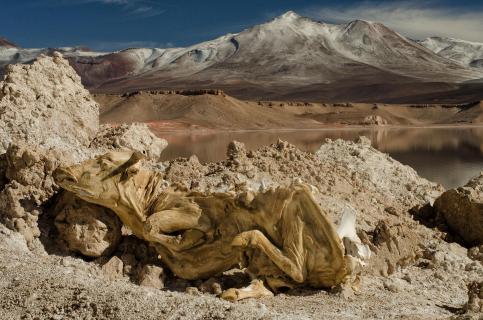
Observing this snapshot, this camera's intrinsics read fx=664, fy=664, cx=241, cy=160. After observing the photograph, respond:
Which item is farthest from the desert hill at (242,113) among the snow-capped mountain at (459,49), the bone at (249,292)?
the snow-capped mountain at (459,49)

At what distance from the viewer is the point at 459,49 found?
151750mm

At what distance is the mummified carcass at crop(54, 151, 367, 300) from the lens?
3.68 meters

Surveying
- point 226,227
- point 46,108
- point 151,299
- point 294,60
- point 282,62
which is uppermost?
point 294,60

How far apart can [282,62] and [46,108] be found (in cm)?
A: 12095

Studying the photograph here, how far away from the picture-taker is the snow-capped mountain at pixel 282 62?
362 feet

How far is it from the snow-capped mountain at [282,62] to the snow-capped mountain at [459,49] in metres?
11.0

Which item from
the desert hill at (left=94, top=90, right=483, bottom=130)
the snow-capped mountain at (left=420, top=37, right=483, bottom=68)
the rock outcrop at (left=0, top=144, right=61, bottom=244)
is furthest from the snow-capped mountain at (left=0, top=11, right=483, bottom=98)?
the rock outcrop at (left=0, top=144, right=61, bottom=244)

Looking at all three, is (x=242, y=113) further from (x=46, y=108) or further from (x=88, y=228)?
(x=88, y=228)

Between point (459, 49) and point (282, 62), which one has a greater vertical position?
point (459, 49)

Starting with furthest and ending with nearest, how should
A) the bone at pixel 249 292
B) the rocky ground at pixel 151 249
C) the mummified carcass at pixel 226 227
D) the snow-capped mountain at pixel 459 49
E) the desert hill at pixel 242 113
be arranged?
the snow-capped mountain at pixel 459 49
the desert hill at pixel 242 113
the mummified carcass at pixel 226 227
the bone at pixel 249 292
the rocky ground at pixel 151 249

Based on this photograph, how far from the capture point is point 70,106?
5805 mm

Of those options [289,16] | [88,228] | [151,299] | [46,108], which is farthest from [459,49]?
[151,299]

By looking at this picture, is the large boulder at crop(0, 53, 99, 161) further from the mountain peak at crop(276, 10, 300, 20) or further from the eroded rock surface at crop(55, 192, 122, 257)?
the mountain peak at crop(276, 10, 300, 20)

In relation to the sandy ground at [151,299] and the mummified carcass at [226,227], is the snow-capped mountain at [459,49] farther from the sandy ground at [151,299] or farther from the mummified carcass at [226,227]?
the mummified carcass at [226,227]
